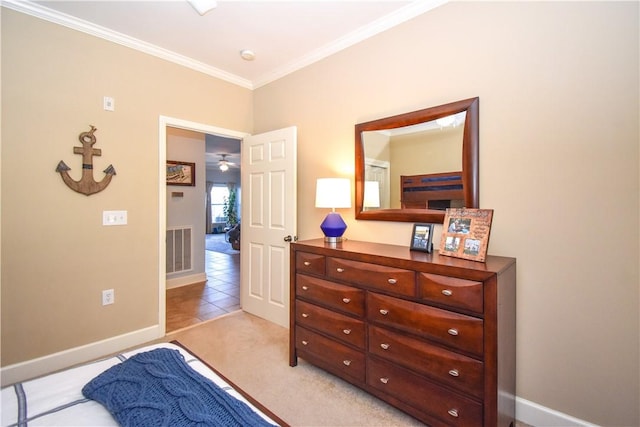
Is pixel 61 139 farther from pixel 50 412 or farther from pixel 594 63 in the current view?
pixel 594 63

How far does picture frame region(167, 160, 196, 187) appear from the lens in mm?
4461

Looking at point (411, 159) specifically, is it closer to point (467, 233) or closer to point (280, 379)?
point (467, 233)

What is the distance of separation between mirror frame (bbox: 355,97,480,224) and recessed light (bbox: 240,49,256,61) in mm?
1315

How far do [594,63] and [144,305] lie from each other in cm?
371

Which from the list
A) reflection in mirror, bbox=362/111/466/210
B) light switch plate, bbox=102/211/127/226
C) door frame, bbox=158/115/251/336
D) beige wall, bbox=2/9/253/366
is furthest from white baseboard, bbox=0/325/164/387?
reflection in mirror, bbox=362/111/466/210

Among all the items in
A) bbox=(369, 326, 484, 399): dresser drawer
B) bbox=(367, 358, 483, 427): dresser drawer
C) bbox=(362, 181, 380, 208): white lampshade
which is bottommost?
bbox=(367, 358, 483, 427): dresser drawer

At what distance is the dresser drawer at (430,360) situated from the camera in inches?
56.1

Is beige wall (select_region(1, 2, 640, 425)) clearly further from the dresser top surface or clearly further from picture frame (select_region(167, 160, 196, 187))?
picture frame (select_region(167, 160, 196, 187))

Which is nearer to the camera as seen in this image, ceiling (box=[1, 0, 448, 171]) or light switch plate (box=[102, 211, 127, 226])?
ceiling (box=[1, 0, 448, 171])

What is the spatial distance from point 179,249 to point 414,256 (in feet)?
13.1

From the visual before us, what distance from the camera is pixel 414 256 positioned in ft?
5.68

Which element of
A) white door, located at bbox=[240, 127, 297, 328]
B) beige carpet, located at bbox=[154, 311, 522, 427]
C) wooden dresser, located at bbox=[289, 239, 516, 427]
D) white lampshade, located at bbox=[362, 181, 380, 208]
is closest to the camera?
wooden dresser, located at bbox=[289, 239, 516, 427]

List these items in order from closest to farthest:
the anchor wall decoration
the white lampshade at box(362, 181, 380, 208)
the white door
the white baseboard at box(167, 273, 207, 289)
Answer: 1. the anchor wall decoration
2. the white lampshade at box(362, 181, 380, 208)
3. the white door
4. the white baseboard at box(167, 273, 207, 289)

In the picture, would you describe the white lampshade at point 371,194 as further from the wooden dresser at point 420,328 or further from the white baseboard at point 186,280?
the white baseboard at point 186,280
